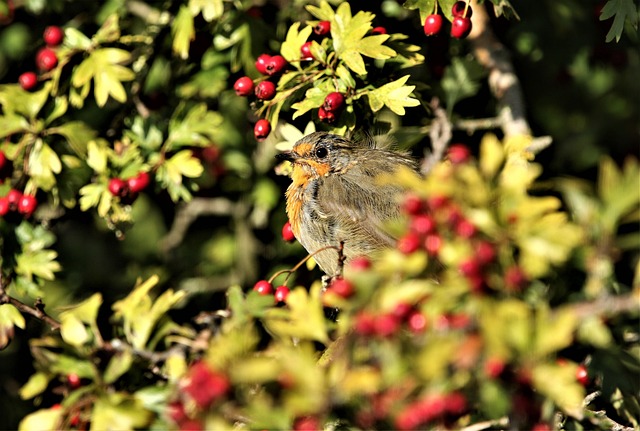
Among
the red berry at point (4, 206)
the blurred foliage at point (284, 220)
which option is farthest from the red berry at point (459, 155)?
the red berry at point (4, 206)

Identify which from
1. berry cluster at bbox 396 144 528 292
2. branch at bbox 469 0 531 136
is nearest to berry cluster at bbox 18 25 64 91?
branch at bbox 469 0 531 136

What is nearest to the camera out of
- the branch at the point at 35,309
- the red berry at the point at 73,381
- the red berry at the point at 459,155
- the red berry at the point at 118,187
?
the red berry at the point at 459,155

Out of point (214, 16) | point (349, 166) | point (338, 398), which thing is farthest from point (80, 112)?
point (338, 398)

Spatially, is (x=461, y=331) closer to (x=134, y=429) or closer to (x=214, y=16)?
(x=134, y=429)

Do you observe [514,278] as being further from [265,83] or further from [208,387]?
[265,83]

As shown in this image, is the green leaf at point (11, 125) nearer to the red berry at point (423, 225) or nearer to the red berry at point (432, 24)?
the red berry at point (432, 24)

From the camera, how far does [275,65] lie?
3.42m

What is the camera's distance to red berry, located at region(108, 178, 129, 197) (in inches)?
145

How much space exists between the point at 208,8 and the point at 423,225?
2.19 meters

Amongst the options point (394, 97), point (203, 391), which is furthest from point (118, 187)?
point (203, 391)

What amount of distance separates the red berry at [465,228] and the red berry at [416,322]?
0.20 m

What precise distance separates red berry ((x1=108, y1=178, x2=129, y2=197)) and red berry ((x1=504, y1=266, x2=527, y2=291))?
2282 mm

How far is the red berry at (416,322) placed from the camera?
1834 mm

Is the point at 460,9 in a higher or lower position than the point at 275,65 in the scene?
higher
